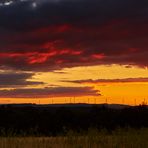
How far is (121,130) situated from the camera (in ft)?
56.0

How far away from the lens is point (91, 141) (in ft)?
51.9

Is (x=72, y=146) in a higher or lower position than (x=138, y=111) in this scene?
lower

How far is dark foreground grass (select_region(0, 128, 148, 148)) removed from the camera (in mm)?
15500

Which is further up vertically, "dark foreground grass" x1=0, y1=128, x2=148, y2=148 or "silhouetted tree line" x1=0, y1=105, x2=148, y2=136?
"silhouetted tree line" x1=0, y1=105, x2=148, y2=136

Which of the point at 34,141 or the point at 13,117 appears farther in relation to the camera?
the point at 13,117

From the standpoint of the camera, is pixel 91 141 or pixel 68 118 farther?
pixel 68 118

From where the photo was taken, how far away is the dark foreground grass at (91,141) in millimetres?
15500

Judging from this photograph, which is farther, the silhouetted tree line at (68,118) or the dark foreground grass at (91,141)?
the silhouetted tree line at (68,118)

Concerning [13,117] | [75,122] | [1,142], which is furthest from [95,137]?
[13,117]

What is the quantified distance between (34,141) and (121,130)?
3007 mm

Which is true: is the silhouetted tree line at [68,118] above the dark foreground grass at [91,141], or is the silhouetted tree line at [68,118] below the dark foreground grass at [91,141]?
above

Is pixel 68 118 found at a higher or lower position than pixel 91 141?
higher

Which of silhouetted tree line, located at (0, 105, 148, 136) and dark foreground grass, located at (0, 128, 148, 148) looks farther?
silhouetted tree line, located at (0, 105, 148, 136)

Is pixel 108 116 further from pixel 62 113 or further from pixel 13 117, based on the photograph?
pixel 13 117
